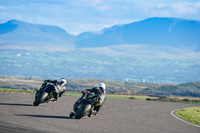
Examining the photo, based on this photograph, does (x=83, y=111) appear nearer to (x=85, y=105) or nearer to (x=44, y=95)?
(x=85, y=105)

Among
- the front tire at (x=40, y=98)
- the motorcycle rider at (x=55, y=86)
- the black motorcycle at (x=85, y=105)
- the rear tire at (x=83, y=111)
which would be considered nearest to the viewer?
the rear tire at (x=83, y=111)

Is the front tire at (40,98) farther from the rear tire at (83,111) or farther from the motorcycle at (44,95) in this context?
the rear tire at (83,111)

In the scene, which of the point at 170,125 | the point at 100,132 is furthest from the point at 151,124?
the point at 100,132

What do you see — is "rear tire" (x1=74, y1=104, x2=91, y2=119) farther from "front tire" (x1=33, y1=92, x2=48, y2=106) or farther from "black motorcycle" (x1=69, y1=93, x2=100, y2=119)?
"front tire" (x1=33, y1=92, x2=48, y2=106)

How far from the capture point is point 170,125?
52.7ft

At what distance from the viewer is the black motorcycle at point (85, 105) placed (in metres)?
16.2

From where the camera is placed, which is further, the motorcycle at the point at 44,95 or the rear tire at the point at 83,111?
the motorcycle at the point at 44,95

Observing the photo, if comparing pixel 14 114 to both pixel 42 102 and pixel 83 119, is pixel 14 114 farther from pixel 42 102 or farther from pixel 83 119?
pixel 42 102

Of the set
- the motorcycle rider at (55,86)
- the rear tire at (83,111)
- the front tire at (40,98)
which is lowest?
the rear tire at (83,111)

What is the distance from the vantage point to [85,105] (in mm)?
16469

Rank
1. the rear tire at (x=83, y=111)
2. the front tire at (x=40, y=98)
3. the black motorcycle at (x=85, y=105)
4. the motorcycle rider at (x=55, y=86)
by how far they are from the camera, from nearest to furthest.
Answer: the rear tire at (x=83, y=111)
the black motorcycle at (x=85, y=105)
the front tire at (x=40, y=98)
the motorcycle rider at (x=55, y=86)

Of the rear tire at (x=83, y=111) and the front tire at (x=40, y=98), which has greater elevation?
the front tire at (x=40, y=98)

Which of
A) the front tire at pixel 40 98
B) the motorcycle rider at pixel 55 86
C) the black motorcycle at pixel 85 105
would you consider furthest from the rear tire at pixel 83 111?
the motorcycle rider at pixel 55 86

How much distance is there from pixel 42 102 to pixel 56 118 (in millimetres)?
4915
